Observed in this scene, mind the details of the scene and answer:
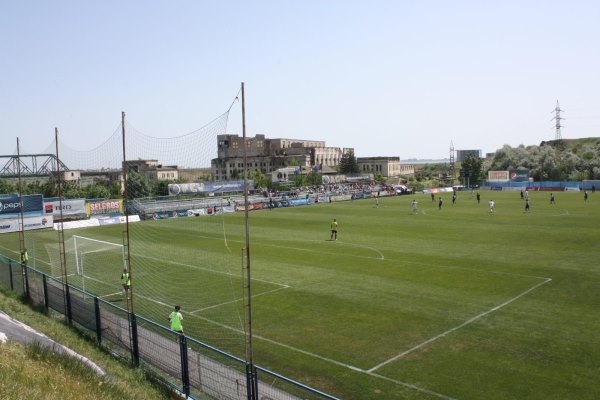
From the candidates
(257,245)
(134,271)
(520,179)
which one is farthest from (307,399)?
(520,179)

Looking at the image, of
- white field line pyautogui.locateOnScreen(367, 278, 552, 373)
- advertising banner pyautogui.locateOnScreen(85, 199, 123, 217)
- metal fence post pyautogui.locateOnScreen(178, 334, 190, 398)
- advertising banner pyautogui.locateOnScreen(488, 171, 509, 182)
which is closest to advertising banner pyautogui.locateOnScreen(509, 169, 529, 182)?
advertising banner pyautogui.locateOnScreen(488, 171, 509, 182)

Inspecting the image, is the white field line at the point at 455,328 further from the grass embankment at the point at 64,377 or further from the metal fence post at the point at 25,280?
the metal fence post at the point at 25,280

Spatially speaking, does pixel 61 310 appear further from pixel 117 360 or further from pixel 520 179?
pixel 520 179

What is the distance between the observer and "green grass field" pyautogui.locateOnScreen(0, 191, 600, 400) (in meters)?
12.3

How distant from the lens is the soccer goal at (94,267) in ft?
74.7

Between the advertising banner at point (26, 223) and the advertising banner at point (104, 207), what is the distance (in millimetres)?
4827

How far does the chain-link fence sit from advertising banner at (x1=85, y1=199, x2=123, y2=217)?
35.3m

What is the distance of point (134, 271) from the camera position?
2586 cm

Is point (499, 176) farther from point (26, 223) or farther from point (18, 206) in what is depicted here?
point (18, 206)

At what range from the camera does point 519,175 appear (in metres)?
93.9

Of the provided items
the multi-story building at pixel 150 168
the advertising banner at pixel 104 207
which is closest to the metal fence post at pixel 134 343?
the multi-story building at pixel 150 168

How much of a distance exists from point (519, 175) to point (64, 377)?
96.7 m

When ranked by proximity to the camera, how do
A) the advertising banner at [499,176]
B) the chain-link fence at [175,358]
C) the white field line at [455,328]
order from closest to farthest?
the chain-link fence at [175,358] < the white field line at [455,328] < the advertising banner at [499,176]

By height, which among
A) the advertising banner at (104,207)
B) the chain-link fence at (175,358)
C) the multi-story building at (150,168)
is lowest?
the chain-link fence at (175,358)
